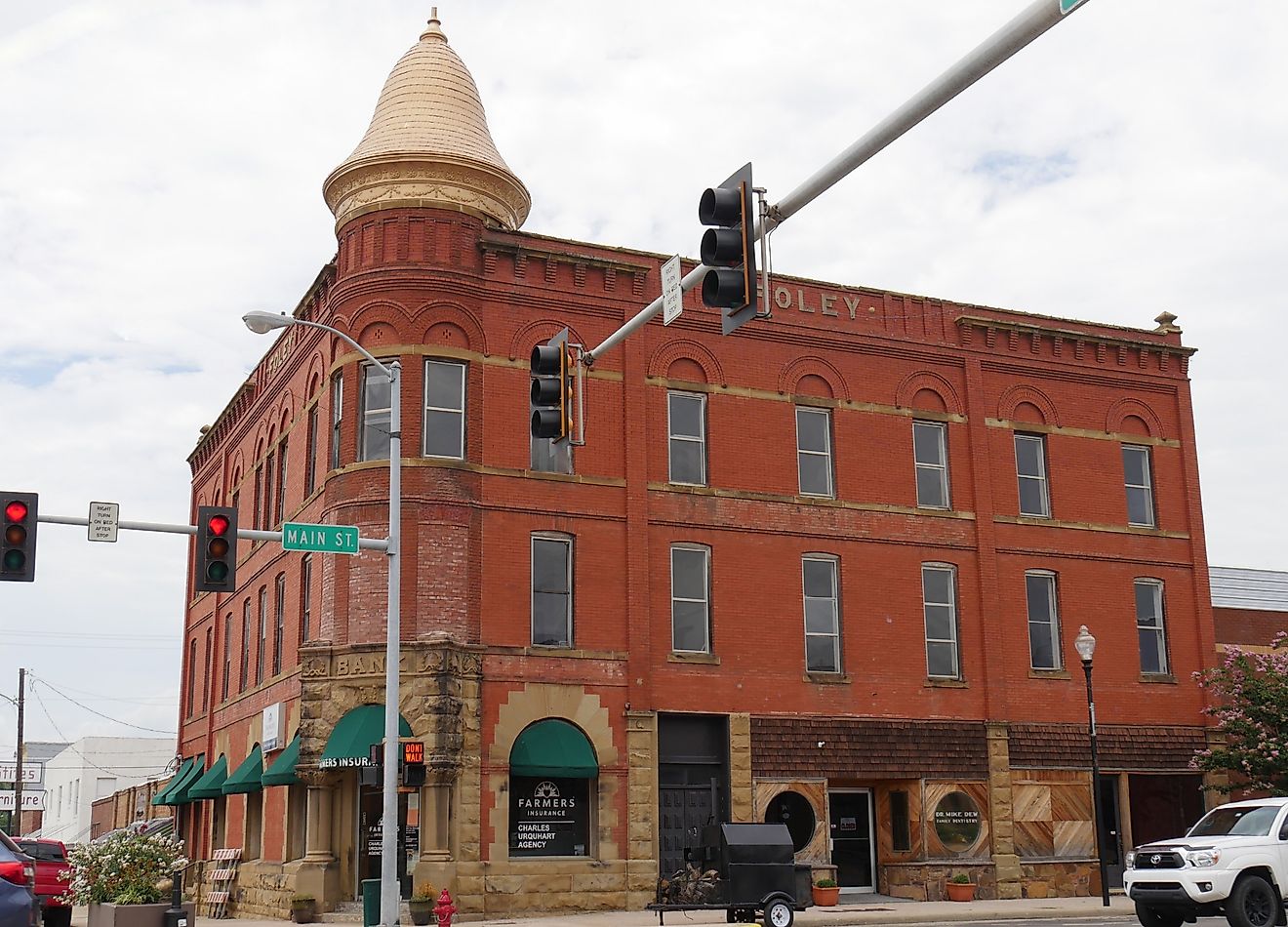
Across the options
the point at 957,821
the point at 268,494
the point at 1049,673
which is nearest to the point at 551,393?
the point at 957,821

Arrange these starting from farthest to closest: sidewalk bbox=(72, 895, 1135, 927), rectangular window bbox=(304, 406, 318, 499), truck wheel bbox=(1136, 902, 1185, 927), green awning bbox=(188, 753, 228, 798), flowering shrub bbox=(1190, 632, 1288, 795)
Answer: green awning bbox=(188, 753, 228, 798), flowering shrub bbox=(1190, 632, 1288, 795), rectangular window bbox=(304, 406, 318, 499), sidewalk bbox=(72, 895, 1135, 927), truck wheel bbox=(1136, 902, 1185, 927)

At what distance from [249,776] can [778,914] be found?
14912mm

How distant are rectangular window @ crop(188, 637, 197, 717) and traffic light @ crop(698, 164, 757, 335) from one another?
37111mm

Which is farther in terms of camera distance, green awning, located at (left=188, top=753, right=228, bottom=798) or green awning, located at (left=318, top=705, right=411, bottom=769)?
green awning, located at (left=188, top=753, right=228, bottom=798)

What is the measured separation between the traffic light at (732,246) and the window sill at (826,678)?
21.5m

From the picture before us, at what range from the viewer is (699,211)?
12.4 meters

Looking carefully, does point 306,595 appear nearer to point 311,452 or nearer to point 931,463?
point 311,452

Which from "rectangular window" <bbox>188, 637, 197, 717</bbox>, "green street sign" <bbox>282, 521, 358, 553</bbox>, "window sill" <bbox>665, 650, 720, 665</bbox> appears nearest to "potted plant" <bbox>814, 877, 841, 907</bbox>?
"window sill" <bbox>665, 650, 720, 665</bbox>

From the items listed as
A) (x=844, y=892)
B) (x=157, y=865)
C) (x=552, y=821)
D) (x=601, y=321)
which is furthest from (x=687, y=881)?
(x=601, y=321)

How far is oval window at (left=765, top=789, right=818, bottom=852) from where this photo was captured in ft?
104

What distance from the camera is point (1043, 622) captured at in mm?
35938

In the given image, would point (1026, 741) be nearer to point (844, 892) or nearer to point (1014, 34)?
point (844, 892)

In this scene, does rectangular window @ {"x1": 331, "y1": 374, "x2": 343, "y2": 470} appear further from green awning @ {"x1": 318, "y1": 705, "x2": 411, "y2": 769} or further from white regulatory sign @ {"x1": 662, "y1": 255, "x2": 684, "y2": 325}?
white regulatory sign @ {"x1": 662, "y1": 255, "x2": 684, "y2": 325}

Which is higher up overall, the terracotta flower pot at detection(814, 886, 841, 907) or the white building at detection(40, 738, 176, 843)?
the white building at detection(40, 738, 176, 843)
